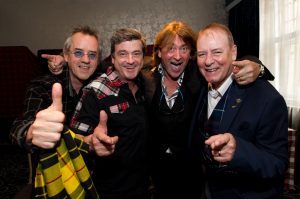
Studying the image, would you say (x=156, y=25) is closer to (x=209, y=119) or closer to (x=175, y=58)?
(x=175, y=58)

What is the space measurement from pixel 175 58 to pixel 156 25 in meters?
5.00

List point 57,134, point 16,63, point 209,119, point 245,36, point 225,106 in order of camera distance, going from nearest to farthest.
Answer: point 57,134
point 225,106
point 209,119
point 245,36
point 16,63

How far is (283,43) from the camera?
13.5 ft

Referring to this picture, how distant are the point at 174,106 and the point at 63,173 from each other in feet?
3.66

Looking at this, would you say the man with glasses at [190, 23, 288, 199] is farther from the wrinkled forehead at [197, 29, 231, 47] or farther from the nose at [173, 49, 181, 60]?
the nose at [173, 49, 181, 60]

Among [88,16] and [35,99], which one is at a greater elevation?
[88,16]

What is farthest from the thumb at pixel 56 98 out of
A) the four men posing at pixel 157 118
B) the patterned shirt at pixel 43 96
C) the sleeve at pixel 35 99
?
the sleeve at pixel 35 99

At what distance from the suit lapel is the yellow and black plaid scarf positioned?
732 mm

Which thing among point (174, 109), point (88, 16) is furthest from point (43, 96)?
point (88, 16)

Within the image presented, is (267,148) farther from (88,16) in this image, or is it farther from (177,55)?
(88,16)

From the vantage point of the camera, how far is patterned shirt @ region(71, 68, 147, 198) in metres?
1.59

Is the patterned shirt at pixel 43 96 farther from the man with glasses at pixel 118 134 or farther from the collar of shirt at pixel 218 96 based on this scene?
the collar of shirt at pixel 218 96

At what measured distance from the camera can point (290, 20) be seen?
13.1ft

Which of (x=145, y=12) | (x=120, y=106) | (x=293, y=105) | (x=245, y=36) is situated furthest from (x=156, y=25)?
(x=120, y=106)
